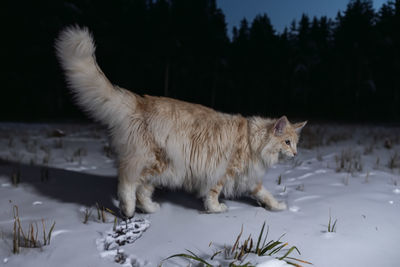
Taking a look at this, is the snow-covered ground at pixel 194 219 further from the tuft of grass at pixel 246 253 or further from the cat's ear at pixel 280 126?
the cat's ear at pixel 280 126

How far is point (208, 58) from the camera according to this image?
77.5 feet

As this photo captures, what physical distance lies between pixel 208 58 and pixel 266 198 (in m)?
22.3

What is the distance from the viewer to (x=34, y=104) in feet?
63.1

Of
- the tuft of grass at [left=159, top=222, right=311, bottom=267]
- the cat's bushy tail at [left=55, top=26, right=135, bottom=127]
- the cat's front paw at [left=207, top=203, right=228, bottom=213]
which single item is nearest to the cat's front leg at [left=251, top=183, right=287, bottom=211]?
the cat's front paw at [left=207, top=203, right=228, bottom=213]

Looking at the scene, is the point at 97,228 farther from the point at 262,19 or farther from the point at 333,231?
the point at 262,19

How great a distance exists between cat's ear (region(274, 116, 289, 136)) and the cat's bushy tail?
1.56m

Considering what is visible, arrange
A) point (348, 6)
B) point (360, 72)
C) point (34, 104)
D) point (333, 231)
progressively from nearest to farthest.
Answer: point (333, 231) → point (34, 104) → point (360, 72) → point (348, 6)

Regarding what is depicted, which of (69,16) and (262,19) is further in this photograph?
(262,19)

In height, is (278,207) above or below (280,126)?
below

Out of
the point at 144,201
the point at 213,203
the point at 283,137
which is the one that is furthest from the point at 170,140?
the point at 283,137

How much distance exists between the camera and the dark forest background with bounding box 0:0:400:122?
53.5 ft

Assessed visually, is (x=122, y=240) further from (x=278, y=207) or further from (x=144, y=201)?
(x=278, y=207)

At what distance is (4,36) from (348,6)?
100 feet

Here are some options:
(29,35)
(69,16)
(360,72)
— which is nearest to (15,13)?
(29,35)
